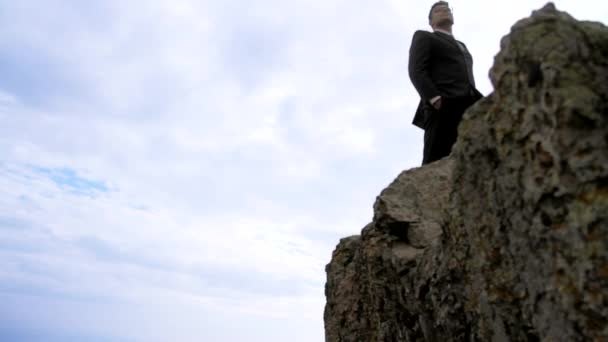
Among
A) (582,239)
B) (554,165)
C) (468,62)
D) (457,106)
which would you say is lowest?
(582,239)

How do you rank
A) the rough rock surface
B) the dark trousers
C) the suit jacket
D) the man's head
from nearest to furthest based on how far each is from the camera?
the rough rock surface < the dark trousers < the suit jacket < the man's head

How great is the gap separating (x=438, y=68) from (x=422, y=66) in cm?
29

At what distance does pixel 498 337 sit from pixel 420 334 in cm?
151

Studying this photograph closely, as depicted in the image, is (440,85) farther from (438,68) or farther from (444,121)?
(444,121)

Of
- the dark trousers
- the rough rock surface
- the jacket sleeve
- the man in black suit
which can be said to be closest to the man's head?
the man in black suit

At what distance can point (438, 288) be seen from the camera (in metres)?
4.77

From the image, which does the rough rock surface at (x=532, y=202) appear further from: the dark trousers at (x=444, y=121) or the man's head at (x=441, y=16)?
the man's head at (x=441, y=16)

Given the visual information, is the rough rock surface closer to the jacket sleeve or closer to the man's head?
the jacket sleeve

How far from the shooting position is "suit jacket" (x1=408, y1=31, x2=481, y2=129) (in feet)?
23.8

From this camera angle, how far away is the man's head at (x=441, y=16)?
789 cm

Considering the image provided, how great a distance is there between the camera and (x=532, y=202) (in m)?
3.23

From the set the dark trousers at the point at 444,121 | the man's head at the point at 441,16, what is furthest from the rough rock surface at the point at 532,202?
the man's head at the point at 441,16

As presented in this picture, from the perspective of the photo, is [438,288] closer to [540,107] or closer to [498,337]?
[498,337]

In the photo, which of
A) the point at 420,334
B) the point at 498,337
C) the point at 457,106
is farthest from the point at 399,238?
the point at 498,337
